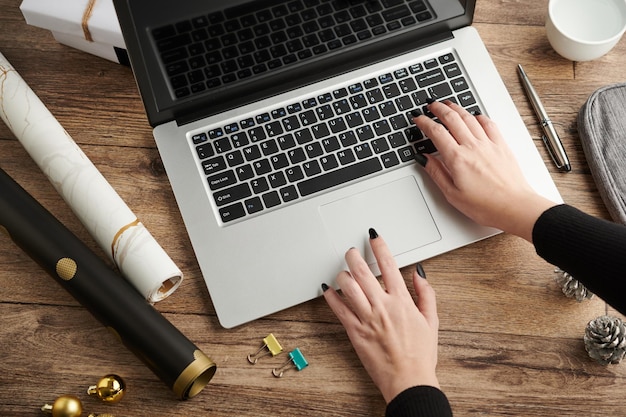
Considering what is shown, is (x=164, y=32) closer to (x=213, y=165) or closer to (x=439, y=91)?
(x=213, y=165)

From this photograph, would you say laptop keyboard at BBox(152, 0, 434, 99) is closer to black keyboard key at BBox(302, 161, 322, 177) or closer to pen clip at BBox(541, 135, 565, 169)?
black keyboard key at BBox(302, 161, 322, 177)

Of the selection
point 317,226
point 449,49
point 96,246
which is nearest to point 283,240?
point 317,226

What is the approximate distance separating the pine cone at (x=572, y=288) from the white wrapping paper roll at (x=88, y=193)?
52 centimetres

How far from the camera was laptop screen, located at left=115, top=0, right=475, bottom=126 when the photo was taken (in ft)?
2.93

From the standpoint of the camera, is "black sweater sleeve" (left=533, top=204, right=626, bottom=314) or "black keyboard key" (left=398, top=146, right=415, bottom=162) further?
"black keyboard key" (left=398, top=146, right=415, bottom=162)

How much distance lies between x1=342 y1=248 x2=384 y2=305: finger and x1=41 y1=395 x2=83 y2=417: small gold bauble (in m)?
0.39

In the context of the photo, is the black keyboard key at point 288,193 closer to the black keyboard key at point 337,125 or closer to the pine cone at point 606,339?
the black keyboard key at point 337,125

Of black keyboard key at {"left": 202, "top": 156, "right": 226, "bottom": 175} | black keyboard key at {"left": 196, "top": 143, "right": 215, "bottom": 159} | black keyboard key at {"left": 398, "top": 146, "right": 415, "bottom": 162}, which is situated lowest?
black keyboard key at {"left": 398, "top": 146, "right": 415, "bottom": 162}

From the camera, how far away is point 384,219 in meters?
0.91

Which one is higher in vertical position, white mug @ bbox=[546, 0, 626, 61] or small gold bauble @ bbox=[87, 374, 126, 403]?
small gold bauble @ bbox=[87, 374, 126, 403]

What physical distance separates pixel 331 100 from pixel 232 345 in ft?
1.23

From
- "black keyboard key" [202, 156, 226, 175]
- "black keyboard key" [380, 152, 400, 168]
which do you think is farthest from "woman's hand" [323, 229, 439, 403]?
"black keyboard key" [202, 156, 226, 175]

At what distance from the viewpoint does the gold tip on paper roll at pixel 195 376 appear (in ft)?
2.66

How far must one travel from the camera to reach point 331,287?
882 mm
